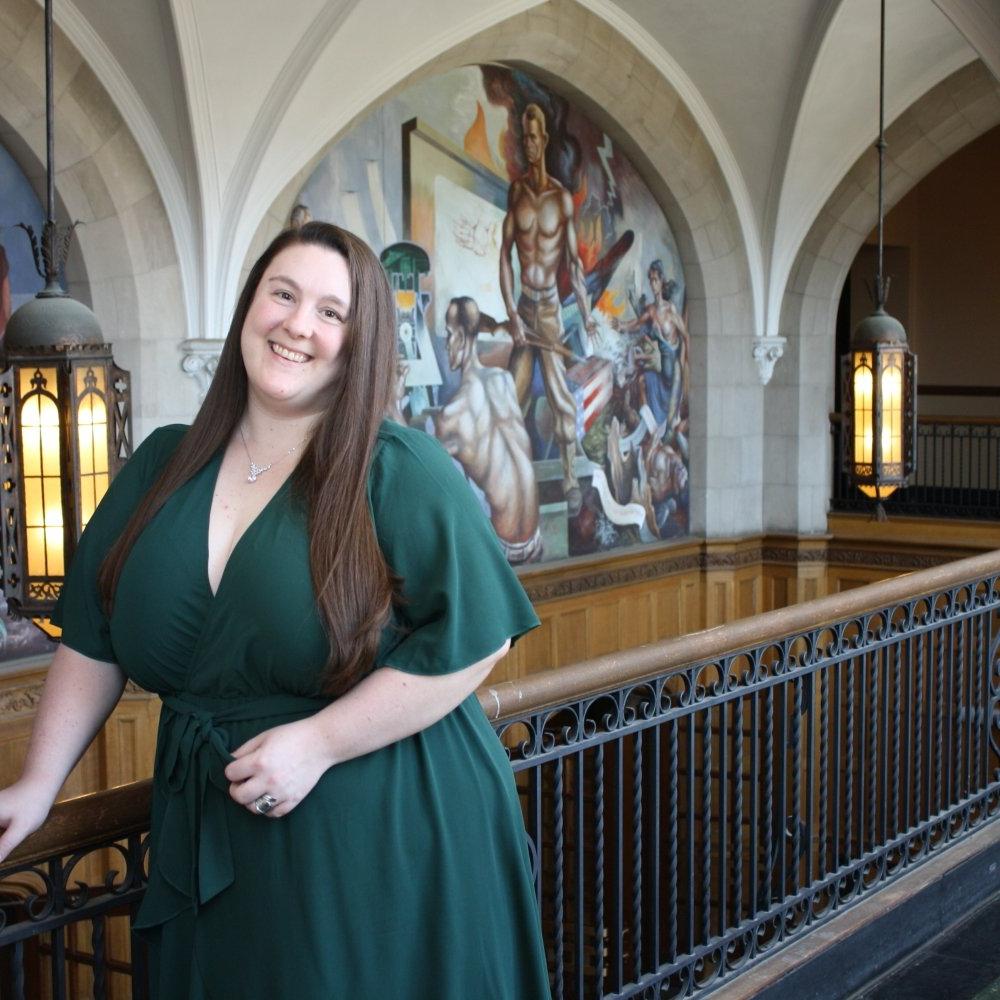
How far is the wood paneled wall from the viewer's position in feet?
33.9

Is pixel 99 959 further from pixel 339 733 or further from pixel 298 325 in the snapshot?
pixel 298 325

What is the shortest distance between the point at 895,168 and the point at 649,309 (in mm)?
2372

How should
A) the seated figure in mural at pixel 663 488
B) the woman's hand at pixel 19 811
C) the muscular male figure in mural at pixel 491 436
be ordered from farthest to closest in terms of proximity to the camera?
the seated figure in mural at pixel 663 488 → the muscular male figure in mural at pixel 491 436 → the woman's hand at pixel 19 811

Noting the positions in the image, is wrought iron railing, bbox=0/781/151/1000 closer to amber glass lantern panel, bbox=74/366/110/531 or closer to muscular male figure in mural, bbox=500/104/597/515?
amber glass lantern panel, bbox=74/366/110/531

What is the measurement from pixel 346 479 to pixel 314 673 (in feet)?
0.86

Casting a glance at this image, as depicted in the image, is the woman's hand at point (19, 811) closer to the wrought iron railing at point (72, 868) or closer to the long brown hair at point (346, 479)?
the wrought iron railing at point (72, 868)

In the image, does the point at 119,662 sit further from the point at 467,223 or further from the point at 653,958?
the point at 467,223

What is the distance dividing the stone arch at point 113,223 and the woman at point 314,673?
560 centimetres

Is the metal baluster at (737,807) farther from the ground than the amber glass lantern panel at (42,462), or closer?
closer

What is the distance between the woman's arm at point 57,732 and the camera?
2.00 metres

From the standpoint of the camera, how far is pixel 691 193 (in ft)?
36.7

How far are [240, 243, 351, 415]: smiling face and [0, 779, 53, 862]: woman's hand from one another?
64 centimetres

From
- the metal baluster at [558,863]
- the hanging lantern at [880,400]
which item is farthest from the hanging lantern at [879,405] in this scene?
the metal baluster at [558,863]

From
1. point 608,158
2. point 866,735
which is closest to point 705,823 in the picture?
point 866,735
